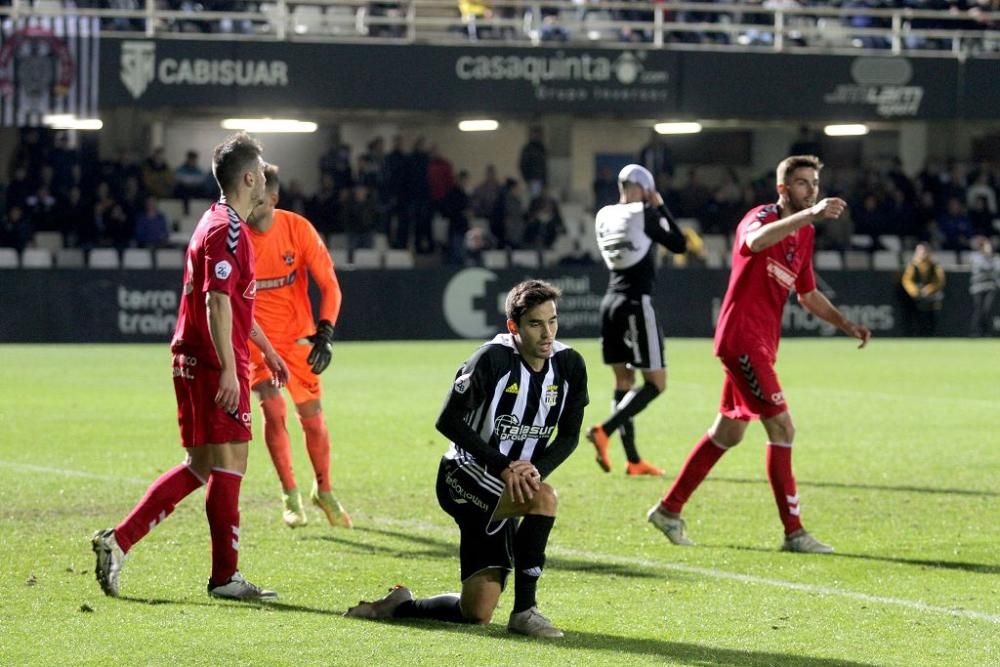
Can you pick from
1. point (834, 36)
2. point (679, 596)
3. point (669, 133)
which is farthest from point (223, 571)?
point (669, 133)

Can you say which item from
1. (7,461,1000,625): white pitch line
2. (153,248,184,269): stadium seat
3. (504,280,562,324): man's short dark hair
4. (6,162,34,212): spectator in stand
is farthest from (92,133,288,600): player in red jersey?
(6,162,34,212): spectator in stand

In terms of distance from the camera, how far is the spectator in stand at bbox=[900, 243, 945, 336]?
98.7ft

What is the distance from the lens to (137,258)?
91.3 feet

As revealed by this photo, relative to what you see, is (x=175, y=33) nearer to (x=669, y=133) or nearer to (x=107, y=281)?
(x=107, y=281)

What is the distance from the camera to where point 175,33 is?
98.7 ft

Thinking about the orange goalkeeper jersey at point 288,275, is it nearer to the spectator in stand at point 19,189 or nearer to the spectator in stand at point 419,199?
the spectator in stand at point 19,189

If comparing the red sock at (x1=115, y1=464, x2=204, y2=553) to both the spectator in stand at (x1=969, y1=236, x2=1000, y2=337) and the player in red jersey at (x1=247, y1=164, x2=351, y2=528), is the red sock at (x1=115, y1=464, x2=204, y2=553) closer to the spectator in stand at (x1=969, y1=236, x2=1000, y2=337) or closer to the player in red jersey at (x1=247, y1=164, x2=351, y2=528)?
the player in red jersey at (x1=247, y1=164, x2=351, y2=528)

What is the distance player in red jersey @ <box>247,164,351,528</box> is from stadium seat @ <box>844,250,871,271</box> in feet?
79.8

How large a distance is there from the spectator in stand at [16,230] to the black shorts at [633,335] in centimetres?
1752

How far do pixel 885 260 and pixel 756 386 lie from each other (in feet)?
81.1

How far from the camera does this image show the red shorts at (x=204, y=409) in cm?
721

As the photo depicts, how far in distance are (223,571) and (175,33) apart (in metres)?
24.1

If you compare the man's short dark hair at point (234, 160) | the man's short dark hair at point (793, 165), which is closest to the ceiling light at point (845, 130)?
the man's short dark hair at point (793, 165)

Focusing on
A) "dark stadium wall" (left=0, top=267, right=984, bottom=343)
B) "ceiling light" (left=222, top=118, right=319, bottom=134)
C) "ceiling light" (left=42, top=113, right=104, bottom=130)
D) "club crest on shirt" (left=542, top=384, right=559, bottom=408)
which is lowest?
"dark stadium wall" (left=0, top=267, right=984, bottom=343)
